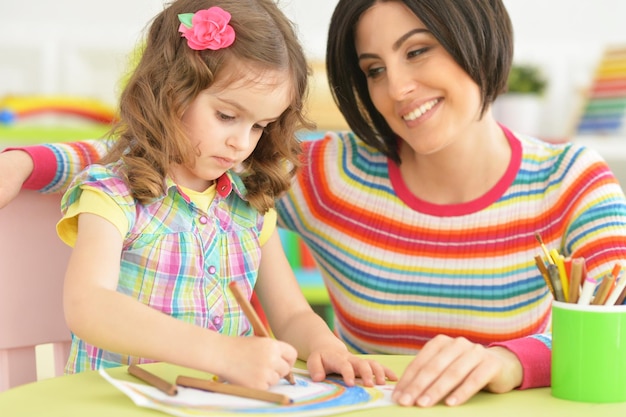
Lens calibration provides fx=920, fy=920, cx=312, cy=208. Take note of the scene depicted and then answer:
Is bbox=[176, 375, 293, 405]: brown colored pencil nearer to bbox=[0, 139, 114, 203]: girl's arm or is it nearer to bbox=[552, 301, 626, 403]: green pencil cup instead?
bbox=[552, 301, 626, 403]: green pencil cup

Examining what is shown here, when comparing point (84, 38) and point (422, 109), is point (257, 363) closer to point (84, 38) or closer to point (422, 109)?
point (422, 109)

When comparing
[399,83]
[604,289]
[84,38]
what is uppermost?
[84,38]

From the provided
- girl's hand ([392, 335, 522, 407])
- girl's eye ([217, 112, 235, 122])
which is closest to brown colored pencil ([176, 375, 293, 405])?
girl's hand ([392, 335, 522, 407])

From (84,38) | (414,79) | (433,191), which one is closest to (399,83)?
(414,79)

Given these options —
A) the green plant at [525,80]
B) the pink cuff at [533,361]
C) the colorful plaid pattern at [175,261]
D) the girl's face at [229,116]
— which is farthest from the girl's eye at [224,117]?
the green plant at [525,80]

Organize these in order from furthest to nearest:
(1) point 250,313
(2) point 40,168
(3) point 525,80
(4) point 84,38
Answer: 1. (3) point 525,80
2. (4) point 84,38
3. (2) point 40,168
4. (1) point 250,313

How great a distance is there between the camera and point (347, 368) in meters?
1.06

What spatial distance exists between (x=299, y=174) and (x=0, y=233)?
55 cm

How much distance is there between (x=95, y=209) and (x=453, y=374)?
467mm

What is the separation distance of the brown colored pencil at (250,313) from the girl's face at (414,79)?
591 millimetres

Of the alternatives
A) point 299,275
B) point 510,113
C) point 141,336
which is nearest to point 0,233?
point 141,336

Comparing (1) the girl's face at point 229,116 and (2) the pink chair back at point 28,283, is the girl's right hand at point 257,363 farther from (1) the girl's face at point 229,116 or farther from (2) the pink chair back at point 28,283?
(2) the pink chair back at point 28,283

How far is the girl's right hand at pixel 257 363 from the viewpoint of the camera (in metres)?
0.94

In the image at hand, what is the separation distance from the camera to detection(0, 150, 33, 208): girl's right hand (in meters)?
1.20
